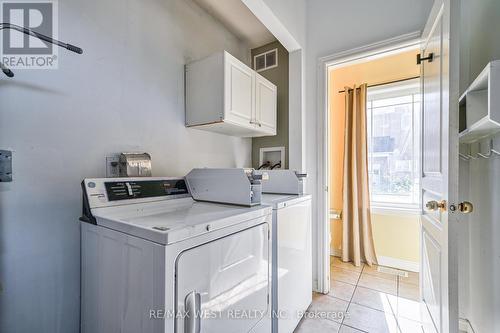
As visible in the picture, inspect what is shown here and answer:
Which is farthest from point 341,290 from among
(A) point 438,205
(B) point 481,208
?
(A) point 438,205

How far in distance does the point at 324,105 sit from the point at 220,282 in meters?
1.96

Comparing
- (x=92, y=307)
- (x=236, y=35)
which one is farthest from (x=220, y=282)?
(x=236, y=35)

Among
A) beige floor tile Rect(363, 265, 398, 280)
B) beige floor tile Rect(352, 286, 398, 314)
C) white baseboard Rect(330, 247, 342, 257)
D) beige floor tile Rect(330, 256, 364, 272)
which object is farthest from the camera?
white baseboard Rect(330, 247, 342, 257)

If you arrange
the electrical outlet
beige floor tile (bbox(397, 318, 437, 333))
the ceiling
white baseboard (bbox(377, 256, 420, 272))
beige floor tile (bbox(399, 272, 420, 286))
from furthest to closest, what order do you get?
white baseboard (bbox(377, 256, 420, 272)) < beige floor tile (bbox(399, 272, 420, 286)) < the ceiling < beige floor tile (bbox(397, 318, 437, 333)) < the electrical outlet

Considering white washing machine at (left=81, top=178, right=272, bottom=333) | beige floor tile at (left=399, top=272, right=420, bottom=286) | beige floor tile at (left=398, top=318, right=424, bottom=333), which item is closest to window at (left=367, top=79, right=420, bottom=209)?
beige floor tile at (left=399, top=272, right=420, bottom=286)

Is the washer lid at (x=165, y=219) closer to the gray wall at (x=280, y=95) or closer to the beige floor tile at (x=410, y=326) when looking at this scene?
the gray wall at (x=280, y=95)

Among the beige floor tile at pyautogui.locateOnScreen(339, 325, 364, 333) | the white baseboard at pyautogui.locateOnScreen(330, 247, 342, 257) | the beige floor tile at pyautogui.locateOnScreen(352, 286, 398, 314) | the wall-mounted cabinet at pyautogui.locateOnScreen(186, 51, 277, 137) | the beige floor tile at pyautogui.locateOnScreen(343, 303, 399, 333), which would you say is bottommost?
the beige floor tile at pyautogui.locateOnScreen(339, 325, 364, 333)

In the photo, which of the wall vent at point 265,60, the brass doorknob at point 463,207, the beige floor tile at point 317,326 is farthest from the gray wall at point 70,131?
the brass doorknob at point 463,207

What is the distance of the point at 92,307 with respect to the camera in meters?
1.14

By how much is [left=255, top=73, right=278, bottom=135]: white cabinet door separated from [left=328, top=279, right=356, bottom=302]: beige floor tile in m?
1.79

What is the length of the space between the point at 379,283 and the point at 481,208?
1.36m

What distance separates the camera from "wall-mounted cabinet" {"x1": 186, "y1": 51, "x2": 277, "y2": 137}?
180 cm

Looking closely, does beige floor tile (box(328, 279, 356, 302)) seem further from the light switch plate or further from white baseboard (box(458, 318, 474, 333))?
the light switch plate

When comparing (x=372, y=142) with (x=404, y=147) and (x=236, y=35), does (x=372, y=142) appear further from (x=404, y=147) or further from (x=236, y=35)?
(x=236, y=35)
